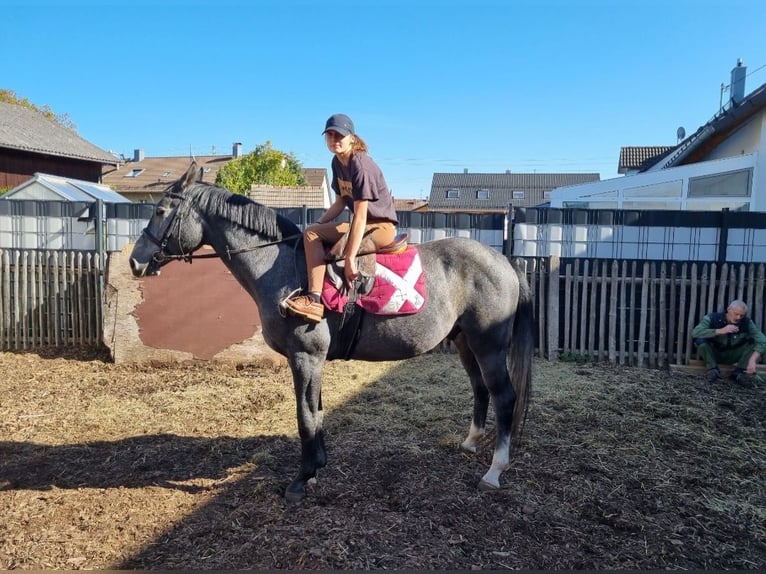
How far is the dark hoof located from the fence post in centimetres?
514

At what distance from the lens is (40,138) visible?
26.6 m

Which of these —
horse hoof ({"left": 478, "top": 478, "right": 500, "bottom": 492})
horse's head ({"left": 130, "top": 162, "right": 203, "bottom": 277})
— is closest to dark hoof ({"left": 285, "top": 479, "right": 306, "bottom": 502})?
horse hoof ({"left": 478, "top": 478, "right": 500, "bottom": 492})

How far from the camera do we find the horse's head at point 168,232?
3545 mm

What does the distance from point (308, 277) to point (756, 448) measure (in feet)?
13.7

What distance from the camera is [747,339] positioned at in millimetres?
6648

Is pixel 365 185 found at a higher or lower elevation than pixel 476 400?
higher

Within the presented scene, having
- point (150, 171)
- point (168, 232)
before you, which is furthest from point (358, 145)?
point (150, 171)

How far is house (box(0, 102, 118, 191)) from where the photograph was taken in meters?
25.0

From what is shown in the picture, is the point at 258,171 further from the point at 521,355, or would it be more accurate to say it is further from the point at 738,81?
the point at 521,355

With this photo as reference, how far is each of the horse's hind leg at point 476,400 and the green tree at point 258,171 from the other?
23808 millimetres

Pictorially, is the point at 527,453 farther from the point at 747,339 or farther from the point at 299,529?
the point at 747,339

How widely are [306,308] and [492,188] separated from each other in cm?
4962

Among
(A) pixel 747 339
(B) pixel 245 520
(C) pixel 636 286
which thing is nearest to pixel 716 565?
(B) pixel 245 520

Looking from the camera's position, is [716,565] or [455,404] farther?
[455,404]
